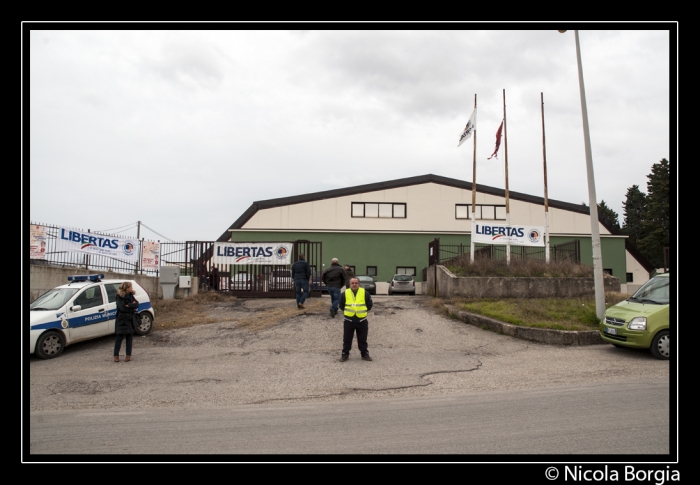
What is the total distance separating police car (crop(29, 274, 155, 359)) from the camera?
1027cm

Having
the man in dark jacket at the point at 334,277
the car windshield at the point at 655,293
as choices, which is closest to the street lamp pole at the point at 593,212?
the car windshield at the point at 655,293

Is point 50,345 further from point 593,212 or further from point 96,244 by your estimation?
point 593,212

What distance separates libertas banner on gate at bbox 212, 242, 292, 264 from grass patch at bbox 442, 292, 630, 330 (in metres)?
6.12

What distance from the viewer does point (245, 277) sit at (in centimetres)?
1891

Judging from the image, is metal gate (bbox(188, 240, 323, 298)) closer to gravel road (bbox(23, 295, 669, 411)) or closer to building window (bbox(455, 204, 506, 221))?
gravel road (bbox(23, 295, 669, 411))

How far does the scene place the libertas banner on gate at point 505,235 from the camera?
20.1 meters

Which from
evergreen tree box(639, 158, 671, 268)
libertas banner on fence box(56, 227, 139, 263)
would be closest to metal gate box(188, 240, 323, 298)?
libertas banner on fence box(56, 227, 139, 263)

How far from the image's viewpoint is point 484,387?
303 inches

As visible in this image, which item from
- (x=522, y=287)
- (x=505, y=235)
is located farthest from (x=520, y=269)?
(x=505, y=235)

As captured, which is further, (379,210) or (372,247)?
Answer: (379,210)

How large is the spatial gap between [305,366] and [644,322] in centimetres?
647

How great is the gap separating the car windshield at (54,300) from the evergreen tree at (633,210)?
3170 inches
